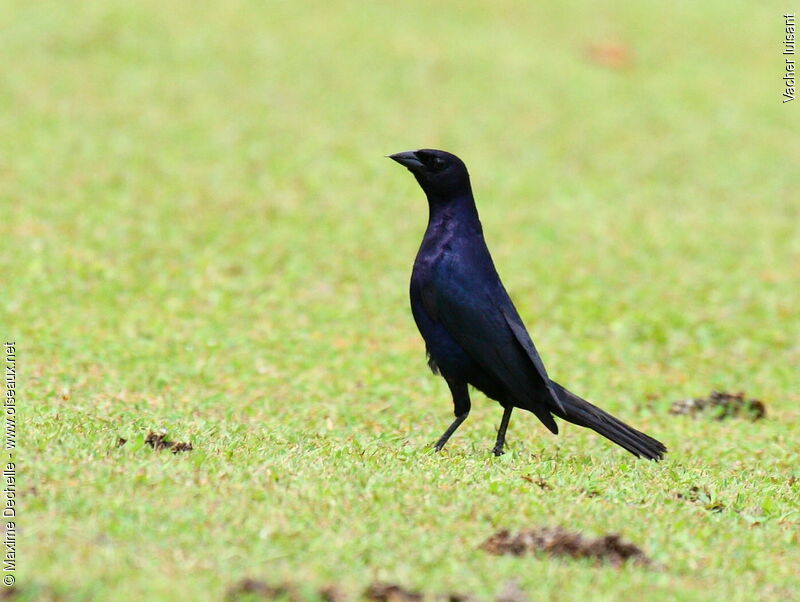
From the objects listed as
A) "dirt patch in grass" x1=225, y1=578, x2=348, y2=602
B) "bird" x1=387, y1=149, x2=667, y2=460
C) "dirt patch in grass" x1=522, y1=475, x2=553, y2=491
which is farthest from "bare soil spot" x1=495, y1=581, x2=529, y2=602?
"bird" x1=387, y1=149, x2=667, y2=460

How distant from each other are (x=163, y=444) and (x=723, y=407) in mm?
6249

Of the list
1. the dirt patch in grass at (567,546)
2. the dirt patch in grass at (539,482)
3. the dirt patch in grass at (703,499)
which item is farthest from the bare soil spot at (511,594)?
the dirt patch in grass at (703,499)

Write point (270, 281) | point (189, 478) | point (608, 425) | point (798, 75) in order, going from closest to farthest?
point (189, 478) → point (608, 425) → point (270, 281) → point (798, 75)

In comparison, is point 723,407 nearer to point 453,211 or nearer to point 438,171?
point 453,211

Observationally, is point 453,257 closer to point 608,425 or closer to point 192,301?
point 608,425

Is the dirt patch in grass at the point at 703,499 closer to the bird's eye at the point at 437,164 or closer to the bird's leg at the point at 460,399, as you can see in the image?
the bird's leg at the point at 460,399

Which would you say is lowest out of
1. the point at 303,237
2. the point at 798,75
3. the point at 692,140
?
the point at 303,237

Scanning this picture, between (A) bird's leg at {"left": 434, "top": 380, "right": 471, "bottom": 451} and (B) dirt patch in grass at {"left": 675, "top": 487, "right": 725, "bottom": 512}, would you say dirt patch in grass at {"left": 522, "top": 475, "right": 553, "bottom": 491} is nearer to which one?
(B) dirt patch in grass at {"left": 675, "top": 487, "right": 725, "bottom": 512}

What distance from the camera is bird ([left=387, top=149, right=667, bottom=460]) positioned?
294 inches

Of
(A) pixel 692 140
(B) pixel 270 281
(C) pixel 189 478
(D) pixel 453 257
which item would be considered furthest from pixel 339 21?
(C) pixel 189 478

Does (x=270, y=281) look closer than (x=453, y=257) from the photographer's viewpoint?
No

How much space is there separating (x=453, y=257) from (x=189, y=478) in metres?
2.54

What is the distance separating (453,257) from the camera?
7617 mm

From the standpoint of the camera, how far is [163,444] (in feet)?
22.3
